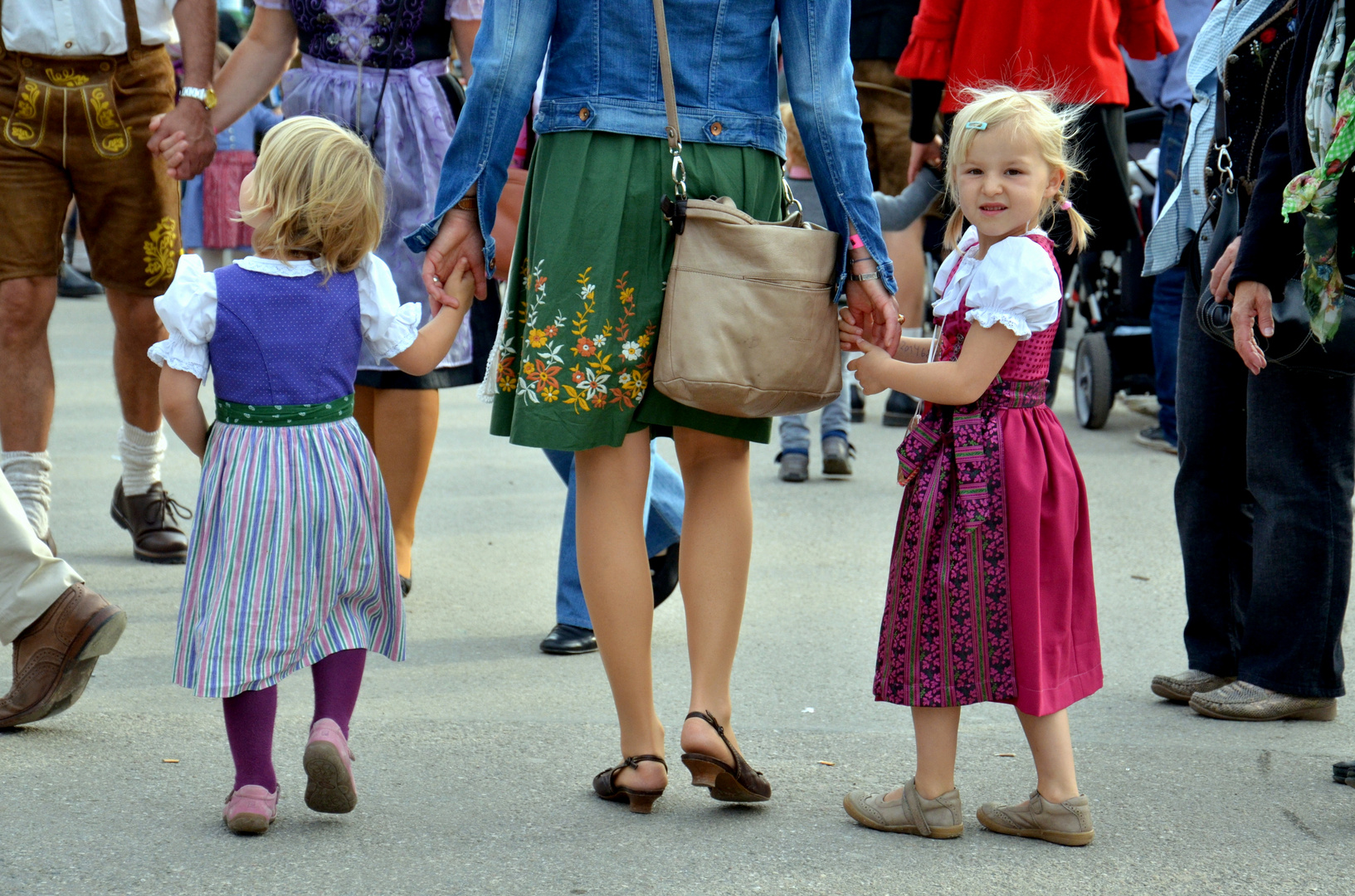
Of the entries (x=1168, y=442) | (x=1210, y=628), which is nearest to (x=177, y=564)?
(x=1210, y=628)

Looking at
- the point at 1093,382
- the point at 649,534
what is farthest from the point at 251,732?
the point at 1093,382

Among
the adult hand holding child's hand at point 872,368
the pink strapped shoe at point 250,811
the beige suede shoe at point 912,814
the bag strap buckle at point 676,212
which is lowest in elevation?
the pink strapped shoe at point 250,811

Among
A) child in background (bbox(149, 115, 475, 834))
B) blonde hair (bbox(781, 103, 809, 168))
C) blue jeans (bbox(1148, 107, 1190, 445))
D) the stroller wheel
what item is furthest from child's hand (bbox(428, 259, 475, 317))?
the stroller wheel

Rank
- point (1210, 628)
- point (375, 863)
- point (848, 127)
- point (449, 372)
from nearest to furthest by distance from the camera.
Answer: point (375, 863) → point (848, 127) → point (1210, 628) → point (449, 372)

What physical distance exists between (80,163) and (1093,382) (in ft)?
15.6

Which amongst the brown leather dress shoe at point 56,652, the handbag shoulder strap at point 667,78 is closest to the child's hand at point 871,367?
the handbag shoulder strap at point 667,78

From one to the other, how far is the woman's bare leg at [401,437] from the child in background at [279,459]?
1.52m

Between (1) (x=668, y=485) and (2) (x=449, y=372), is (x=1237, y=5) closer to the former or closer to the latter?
(1) (x=668, y=485)

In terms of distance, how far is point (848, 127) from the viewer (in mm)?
2951

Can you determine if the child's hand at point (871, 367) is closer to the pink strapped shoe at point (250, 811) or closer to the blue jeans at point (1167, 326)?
the pink strapped shoe at point (250, 811)

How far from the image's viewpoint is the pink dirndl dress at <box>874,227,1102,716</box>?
2791 mm

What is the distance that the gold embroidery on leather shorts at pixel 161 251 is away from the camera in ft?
15.4

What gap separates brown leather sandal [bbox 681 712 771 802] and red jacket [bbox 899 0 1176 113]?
2.89 m

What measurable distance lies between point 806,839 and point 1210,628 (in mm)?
1401
